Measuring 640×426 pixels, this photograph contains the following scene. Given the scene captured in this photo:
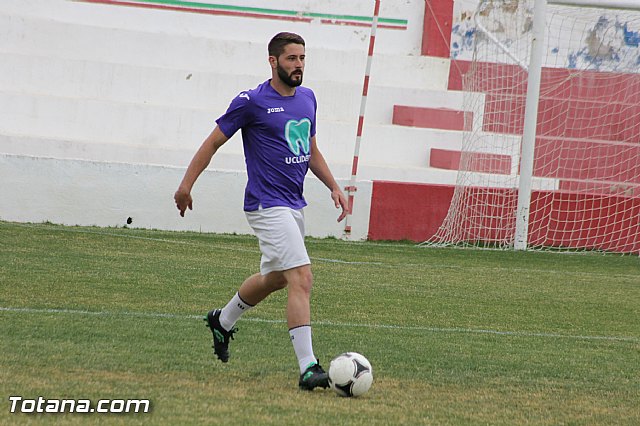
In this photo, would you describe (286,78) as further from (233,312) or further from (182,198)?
(233,312)

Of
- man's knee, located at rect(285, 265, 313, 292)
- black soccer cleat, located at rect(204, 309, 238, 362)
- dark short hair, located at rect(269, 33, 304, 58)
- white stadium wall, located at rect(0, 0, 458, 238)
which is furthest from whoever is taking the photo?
white stadium wall, located at rect(0, 0, 458, 238)

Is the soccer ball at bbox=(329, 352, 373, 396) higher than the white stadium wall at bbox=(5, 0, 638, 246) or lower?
lower

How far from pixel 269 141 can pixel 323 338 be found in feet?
5.62

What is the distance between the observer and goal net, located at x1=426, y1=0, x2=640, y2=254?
54.8ft

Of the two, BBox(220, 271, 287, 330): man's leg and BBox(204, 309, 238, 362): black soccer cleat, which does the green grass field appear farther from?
BBox(220, 271, 287, 330): man's leg

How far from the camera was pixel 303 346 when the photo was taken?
5.97 meters

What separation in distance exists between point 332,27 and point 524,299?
433 inches

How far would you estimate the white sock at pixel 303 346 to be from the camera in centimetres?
592

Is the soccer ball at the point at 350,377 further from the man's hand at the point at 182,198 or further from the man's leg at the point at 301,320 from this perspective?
the man's hand at the point at 182,198

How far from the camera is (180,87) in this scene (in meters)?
19.3

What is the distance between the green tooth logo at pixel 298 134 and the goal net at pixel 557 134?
33.0 ft

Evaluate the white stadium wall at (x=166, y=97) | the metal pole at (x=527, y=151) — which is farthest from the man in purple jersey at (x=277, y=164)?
the metal pole at (x=527, y=151)

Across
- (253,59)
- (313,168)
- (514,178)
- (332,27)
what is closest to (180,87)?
(253,59)

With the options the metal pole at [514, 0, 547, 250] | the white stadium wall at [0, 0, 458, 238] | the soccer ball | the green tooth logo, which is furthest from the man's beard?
the metal pole at [514, 0, 547, 250]
